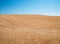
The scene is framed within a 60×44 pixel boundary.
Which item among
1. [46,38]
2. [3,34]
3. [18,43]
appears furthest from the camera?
[3,34]

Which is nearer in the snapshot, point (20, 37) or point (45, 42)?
point (45, 42)

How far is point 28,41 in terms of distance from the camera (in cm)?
579

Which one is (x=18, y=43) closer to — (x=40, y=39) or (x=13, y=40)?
(x=13, y=40)

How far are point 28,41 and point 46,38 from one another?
1017 millimetres

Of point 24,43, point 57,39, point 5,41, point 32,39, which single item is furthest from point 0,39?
point 57,39

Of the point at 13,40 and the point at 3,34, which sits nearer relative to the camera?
the point at 13,40

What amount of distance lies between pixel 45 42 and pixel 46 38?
0.36 metres

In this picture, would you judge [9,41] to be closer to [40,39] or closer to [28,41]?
[28,41]

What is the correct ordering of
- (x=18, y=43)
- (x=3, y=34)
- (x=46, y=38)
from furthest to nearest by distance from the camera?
(x=3, y=34)
(x=46, y=38)
(x=18, y=43)

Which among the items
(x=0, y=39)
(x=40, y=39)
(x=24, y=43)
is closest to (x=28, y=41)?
(x=24, y=43)

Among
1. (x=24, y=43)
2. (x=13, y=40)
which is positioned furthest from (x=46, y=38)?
(x=13, y=40)

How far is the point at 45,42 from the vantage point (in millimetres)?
5742

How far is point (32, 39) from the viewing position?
19.5ft

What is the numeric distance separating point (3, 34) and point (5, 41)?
852 mm
